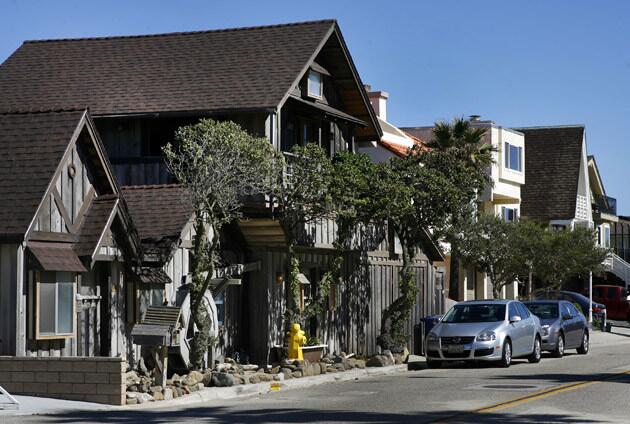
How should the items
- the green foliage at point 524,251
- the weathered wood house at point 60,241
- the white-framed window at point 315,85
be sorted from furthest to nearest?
the green foliage at point 524,251 < the white-framed window at point 315,85 < the weathered wood house at point 60,241

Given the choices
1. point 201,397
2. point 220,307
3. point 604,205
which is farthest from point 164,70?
point 604,205

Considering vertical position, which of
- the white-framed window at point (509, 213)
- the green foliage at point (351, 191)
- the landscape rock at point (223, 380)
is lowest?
the landscape rock at point (223, 380)

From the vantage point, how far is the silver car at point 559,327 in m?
33.1

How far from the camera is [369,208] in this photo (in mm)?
29484

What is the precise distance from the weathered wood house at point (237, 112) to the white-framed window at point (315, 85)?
0.15 feet

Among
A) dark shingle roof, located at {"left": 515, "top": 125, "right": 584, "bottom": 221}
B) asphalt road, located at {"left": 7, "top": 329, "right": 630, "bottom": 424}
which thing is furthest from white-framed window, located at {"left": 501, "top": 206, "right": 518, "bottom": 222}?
asphalt road, located at {"left": 7, "top": 329, "right": 630, "bottom": 424}

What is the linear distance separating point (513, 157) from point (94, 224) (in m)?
39.3

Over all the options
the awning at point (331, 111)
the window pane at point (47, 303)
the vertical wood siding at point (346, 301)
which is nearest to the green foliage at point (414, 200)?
the vertical wood siding at point (346, 301)

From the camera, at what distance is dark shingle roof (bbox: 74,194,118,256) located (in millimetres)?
23375

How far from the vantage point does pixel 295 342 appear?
2722 centimetres

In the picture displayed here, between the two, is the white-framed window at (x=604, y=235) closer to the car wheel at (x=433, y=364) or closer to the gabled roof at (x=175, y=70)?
the gabled roof at (x=175, y=70)

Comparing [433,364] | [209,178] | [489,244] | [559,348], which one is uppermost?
[209,178]

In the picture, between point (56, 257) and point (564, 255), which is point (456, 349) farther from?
point (564, 255)

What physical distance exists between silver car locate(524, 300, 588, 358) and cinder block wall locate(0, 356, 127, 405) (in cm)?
1595
